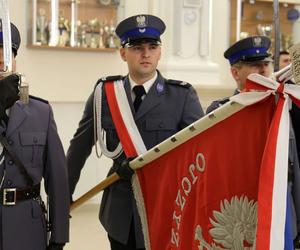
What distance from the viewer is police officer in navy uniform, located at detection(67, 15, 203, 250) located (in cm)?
234

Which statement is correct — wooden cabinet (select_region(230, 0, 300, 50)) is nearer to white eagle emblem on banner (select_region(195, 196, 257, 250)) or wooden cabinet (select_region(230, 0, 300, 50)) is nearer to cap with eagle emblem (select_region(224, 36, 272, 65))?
cap with eagle emblem (select_region(224, 36, 272, 65))

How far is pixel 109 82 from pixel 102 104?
0.34 ft

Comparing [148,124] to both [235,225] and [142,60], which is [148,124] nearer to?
[142,60]

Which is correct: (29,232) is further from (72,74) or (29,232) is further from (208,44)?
(208,44)

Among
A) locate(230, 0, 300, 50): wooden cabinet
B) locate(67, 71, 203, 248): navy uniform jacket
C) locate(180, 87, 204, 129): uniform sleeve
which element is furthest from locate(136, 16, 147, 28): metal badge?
locate(230, 0, 300, 50): wooden cabinet

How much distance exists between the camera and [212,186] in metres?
1.85

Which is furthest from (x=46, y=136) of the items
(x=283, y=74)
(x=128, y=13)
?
(x=128, y=13)

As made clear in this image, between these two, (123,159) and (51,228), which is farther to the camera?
(123,159)

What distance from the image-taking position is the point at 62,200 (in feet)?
6.90

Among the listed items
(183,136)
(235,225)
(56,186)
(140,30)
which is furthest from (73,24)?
(235,225)

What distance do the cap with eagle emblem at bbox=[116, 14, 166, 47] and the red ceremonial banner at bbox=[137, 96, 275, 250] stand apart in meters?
0.54

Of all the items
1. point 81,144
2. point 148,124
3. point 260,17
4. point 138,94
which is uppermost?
point 260,17

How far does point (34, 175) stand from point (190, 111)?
2.29 feet

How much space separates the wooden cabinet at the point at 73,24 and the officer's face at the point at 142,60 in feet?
8.74
